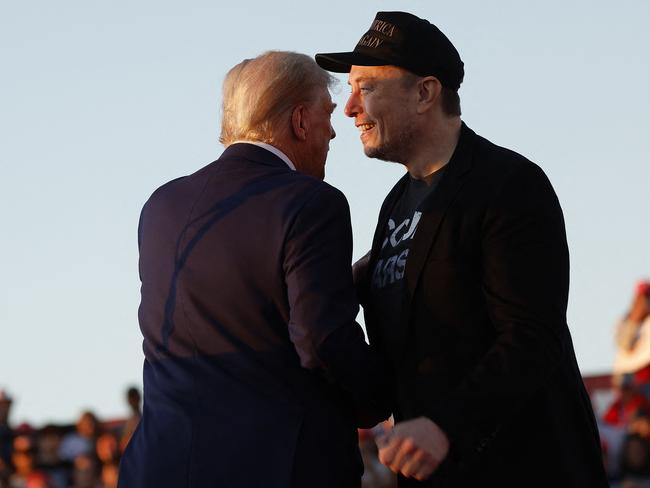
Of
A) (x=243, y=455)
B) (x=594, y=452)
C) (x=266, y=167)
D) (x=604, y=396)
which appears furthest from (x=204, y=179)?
(x=604, y=396)

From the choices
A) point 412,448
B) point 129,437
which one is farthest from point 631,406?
point 412,448

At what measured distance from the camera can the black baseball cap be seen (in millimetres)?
4082

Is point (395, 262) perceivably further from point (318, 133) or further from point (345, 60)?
point (345, 60)

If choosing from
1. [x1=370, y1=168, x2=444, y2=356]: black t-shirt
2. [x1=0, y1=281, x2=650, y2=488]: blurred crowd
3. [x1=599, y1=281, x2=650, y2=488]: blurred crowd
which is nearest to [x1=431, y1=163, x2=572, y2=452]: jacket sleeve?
[x1=370, y1=168, x2=444, y2=356]: black t-shirt

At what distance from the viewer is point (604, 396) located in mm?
10664

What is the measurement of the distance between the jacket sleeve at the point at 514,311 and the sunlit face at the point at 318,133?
643 mm

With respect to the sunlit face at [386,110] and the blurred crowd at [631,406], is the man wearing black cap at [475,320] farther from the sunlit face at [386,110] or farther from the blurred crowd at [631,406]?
the blurred crowd at [631,406]

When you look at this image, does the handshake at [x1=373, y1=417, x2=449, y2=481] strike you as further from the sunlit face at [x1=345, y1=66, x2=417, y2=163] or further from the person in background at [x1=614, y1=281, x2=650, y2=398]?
the person in background at [x1=614, y1=281, x2=650, y2=398]

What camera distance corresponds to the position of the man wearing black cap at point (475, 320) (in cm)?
359

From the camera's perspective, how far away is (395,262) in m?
3.95

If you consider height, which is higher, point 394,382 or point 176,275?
point 176,275

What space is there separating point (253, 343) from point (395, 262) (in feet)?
1.46

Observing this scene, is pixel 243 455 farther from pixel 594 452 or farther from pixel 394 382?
pixel 594 452

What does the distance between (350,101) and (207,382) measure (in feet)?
3.03
